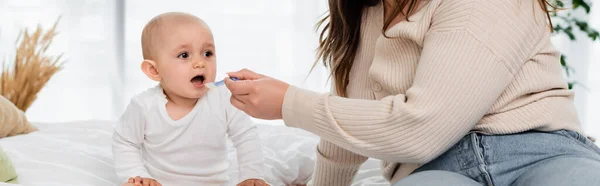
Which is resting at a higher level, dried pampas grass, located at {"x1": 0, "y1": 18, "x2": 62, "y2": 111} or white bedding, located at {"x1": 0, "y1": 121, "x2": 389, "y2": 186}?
white bedding, located at {"x1": 0, "y1": 121, "x2": 389, "y2": 186}

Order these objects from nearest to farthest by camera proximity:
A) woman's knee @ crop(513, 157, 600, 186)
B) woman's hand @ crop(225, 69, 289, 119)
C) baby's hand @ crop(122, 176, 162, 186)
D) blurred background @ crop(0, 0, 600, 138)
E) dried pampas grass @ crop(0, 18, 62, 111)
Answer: woman's knee @ crop(513, 157, 600, 186) < woman's hand @ crop(225, 69, 289, 119) < baby's hand @ crop(122, 176, 162, 186) < dried pampas grass @ crop(0, 18, 62, 111) < blurred background @ crop(0, 0, 600, 138)

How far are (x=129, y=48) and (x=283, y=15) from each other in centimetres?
80

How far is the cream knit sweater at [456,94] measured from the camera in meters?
1.17

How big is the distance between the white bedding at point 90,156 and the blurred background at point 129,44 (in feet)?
4.48

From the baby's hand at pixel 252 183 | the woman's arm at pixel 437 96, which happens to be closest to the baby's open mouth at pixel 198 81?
the baby's hand at pixel 252 183

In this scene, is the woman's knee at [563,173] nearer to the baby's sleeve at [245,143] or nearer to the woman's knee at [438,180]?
the woman's knee at [438,180]

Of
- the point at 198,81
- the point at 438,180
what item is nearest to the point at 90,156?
the point at 198,81

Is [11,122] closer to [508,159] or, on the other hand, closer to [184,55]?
[184,55]

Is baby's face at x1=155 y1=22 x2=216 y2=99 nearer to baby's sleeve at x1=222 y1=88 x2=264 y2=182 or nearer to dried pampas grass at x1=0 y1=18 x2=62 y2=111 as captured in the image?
baby's sleeve at x1=222 y1=88 x2=264 y2=182

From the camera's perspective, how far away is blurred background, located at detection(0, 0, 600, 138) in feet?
11.9

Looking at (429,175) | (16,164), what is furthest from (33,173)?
(429,175)

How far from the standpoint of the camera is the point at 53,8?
11.8 ft

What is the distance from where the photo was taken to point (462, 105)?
1166mm

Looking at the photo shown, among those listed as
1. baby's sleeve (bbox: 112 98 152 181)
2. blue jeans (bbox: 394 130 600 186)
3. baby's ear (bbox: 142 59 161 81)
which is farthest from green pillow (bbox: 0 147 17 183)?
blue jeans (bbox: 394 130 600 186)
